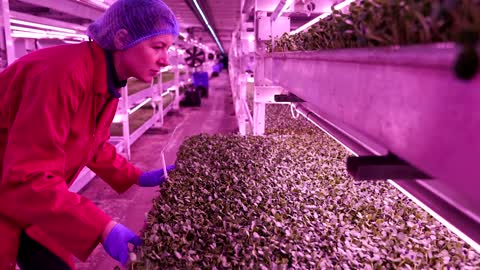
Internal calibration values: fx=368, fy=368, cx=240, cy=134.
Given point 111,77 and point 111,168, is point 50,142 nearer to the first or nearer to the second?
point 111,77

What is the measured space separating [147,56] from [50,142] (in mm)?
562

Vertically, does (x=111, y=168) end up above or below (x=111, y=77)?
below

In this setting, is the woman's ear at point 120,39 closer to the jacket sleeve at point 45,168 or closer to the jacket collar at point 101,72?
the jacket collar at point 101,72

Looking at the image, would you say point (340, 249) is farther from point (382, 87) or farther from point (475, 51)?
point (475, 51)

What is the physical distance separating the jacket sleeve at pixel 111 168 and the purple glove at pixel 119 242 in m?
0.75

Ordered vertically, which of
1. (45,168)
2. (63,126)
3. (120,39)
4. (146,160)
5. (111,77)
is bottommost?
(146,160)

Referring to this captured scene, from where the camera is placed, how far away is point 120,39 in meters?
1.72

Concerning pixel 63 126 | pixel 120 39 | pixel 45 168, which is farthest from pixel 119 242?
pixel 120 39

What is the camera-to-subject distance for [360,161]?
37.7 inches

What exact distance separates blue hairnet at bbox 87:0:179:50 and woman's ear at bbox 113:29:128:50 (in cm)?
1

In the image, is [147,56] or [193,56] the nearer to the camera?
[147,56]

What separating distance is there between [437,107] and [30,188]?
1.38 meters

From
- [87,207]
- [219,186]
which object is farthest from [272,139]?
[87,207]

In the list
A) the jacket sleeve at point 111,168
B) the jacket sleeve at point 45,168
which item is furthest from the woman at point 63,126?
the jacket sleeve at point 111,168
